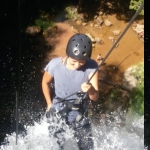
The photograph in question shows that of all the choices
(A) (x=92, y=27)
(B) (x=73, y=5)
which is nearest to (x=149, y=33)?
(A) (x=92, y=27)

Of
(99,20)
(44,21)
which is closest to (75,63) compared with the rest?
(44,21)

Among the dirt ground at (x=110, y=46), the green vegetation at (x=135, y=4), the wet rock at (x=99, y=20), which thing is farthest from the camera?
the wet rock at (x=99, y=20)

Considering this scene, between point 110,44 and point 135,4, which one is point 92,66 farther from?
point 135,4

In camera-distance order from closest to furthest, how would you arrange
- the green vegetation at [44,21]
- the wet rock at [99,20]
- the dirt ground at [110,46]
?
1. the dirt ground at [110,46]
2. the green vegetation at [44,21]
3. the wet rock at [99,20]

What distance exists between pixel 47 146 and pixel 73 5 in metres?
2.49

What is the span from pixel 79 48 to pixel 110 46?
218cm

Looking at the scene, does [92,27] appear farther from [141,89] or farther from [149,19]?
[141,89]

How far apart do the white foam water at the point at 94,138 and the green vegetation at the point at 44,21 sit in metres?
1.61

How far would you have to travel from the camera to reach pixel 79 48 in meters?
1.48

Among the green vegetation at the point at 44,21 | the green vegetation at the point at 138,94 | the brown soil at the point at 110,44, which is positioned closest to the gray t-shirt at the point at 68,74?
the green vegetation at the point at 138,94

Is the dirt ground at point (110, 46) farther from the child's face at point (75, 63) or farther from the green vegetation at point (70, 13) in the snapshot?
the child's face at point (75, 63)

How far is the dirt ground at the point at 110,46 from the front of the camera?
3.28 m

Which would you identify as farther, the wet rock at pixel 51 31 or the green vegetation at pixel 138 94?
the wet rock at pixel 51 31

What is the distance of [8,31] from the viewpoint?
331cm
